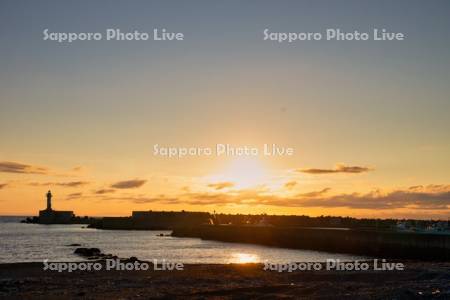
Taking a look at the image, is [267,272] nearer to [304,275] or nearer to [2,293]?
[304,275]

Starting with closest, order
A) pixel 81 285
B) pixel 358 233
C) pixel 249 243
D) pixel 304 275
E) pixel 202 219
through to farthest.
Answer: pixel 81 285
pixel 304 275
pixel 358 233
pixel 249 243
pixel 202 219

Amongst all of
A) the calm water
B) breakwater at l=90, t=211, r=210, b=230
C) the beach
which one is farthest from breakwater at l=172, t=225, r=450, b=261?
breakwater at l=90, t=211, r=210, b=230

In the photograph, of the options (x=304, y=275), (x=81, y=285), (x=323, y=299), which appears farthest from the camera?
(x=304, y=275)

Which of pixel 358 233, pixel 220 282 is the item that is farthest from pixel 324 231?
pixel 220 282

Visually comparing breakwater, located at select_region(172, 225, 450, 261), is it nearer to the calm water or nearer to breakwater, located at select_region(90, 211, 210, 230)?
the calm water

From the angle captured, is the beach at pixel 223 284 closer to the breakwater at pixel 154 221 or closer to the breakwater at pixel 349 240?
the breakwater at pixel 349 240

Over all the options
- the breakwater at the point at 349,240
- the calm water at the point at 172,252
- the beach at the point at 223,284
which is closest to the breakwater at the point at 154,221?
the breakwater at the point at 349,240
